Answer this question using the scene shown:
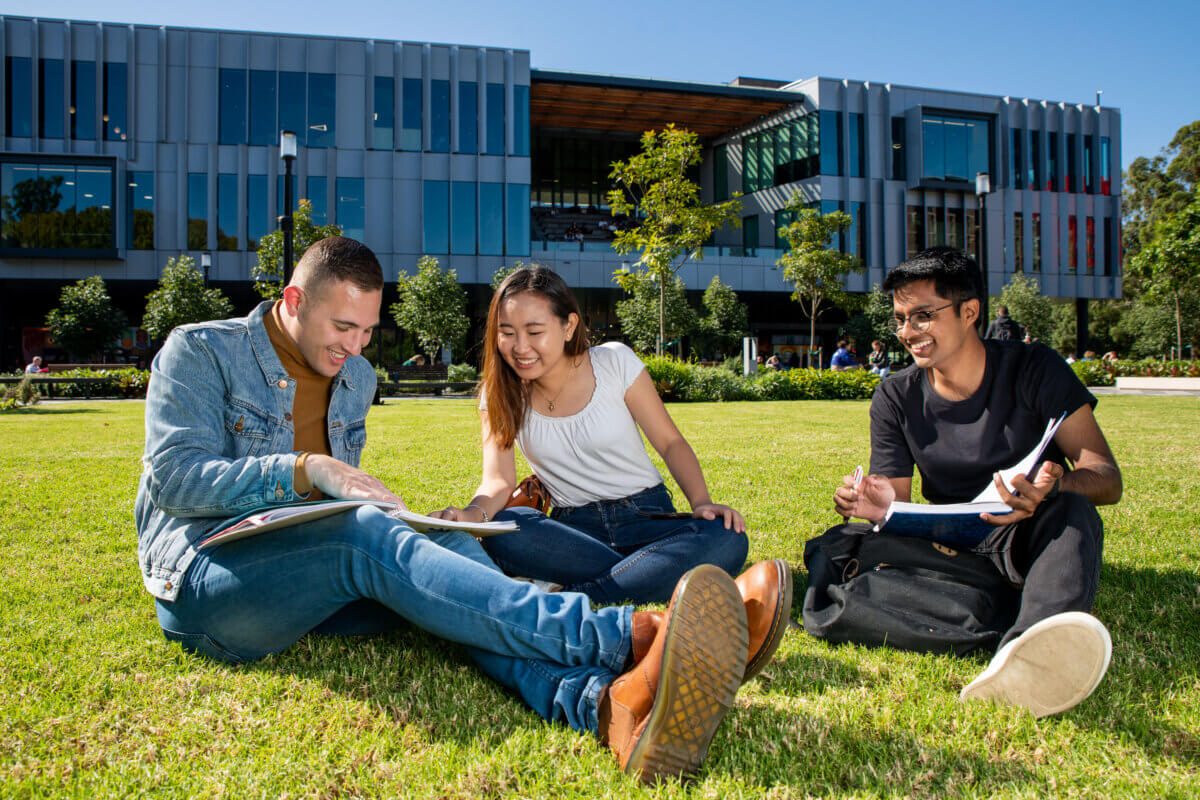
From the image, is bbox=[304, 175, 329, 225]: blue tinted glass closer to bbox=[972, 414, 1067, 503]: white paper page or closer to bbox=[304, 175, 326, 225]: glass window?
bbox=[304, 175, 326, 225]: glass window

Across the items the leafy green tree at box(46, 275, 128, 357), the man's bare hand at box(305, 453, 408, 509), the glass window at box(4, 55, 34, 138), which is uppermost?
the glass window at box(4, 55, 34, 138)

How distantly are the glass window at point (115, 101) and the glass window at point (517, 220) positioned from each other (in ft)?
52.8

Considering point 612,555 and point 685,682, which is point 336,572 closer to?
point 685,682

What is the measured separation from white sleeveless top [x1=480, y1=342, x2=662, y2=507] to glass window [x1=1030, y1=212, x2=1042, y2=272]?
45.6 m

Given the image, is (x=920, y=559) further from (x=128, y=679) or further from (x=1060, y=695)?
(x=128, y=679)

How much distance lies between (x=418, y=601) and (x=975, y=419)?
2394 millimetres

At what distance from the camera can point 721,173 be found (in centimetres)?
4388

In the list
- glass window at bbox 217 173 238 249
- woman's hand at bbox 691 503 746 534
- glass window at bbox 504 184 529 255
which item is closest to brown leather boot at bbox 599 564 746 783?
woman's hand at bbox 691 503 746 534

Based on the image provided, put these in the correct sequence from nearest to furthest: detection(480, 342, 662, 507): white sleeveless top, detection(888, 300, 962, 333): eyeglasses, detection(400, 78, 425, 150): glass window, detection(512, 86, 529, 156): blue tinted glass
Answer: detection(888, 300, 962, 333): eyeglasses, detection(480, 342, 662, 507): white sleeveless top, detection(400, 78, 425, 150): glass window, detection(512, 86, 529, 156): blue tinted glass

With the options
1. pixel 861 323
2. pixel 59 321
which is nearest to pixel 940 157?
pixel 861 323

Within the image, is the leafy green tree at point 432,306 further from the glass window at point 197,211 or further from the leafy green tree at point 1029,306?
the leafy green tree at point 1029,306

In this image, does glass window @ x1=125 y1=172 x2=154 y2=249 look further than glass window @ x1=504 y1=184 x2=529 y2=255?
No

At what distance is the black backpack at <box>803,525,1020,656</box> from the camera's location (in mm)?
2768

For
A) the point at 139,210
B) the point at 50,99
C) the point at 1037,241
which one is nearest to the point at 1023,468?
the point at 139,210
